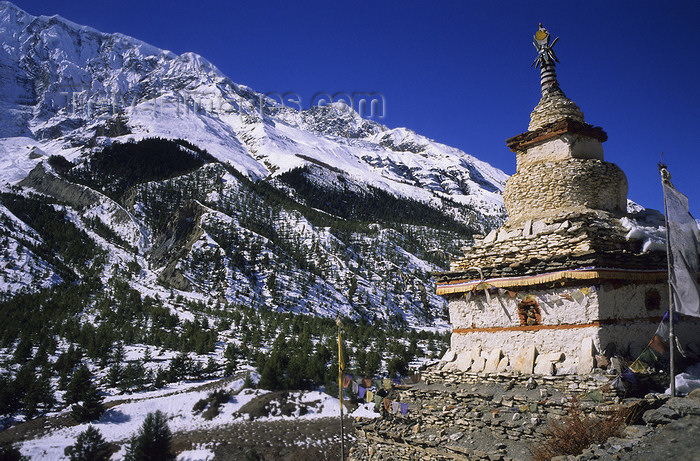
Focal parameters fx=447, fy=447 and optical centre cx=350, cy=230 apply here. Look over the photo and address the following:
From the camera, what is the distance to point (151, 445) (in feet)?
64.0

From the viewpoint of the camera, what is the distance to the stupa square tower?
342 inches

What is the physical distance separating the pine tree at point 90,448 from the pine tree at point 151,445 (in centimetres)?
152

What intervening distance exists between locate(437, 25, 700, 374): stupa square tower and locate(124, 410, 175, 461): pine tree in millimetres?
15118

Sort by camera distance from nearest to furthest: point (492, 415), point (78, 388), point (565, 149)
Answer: point (492, 415) < point (565, 149) < point (78, 388)

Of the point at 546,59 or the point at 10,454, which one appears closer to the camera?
the point at 546,59

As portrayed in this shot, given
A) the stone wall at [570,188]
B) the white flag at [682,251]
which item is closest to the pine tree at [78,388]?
the stone wall at [570,188]

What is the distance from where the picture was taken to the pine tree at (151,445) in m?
18.7

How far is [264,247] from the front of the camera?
77.0 m

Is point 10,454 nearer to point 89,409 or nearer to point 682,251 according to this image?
point 89,409

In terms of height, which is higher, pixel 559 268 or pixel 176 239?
pixel 176 239

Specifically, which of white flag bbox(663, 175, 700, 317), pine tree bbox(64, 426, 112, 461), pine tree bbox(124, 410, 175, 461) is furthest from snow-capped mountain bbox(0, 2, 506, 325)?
white flag bbox(663, 175, 700, 317)

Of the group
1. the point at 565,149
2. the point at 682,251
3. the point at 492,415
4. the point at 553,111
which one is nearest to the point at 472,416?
the point at 492,415

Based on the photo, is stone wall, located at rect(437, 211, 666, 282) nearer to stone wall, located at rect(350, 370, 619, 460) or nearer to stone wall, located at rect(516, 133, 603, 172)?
stone wall, located at rect(516, 133, 603, 172)

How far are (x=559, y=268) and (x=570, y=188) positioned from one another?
2.47 m
